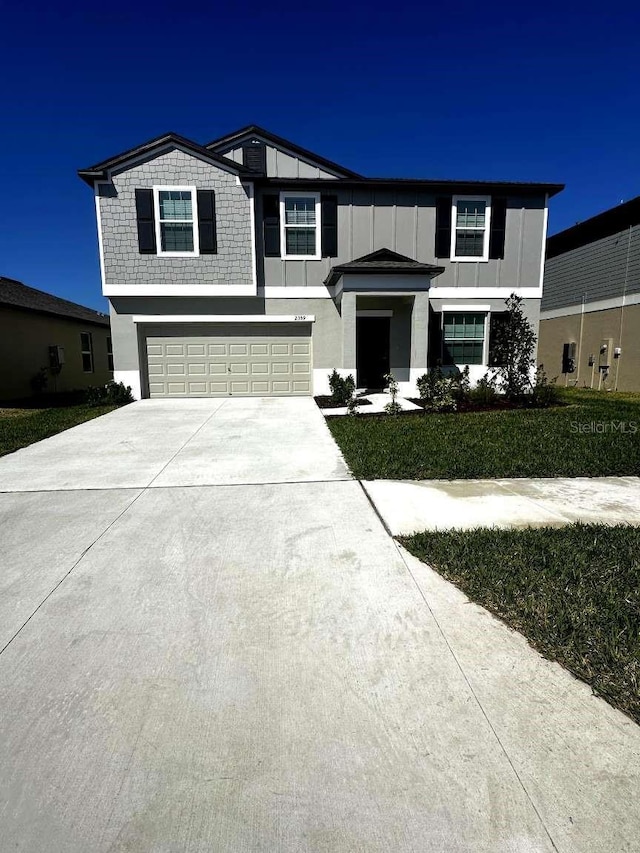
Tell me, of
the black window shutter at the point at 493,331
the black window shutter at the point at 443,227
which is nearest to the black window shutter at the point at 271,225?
the black window shutter at the point at 443,227

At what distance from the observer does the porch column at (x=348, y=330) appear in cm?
1288

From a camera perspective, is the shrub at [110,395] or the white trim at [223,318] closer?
the shrub at [110,395]

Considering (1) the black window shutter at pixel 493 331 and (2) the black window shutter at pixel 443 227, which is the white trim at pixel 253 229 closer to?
(2) the black window shutter at pixel 443 227

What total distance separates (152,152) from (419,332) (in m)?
9.09

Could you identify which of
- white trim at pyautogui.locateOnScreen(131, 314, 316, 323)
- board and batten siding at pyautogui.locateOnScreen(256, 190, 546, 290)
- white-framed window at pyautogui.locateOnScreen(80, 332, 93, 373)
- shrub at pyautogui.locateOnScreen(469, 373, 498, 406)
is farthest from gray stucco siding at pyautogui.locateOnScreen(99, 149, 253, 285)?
white-framed window at pyautogui.locateOnScreen(80, 332, 93, 373)

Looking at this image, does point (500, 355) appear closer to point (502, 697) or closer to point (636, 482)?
point (636, 482)

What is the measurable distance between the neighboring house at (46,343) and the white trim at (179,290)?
17.4ft

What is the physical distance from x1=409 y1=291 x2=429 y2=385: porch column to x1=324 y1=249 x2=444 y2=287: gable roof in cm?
68

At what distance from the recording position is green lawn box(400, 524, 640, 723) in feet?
7.47

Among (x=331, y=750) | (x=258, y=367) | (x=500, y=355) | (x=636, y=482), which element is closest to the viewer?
(x=331, y=750)

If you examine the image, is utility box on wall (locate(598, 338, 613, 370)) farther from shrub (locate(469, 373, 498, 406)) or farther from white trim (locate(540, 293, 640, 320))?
shrub (locate(469, 373, 498, 406))

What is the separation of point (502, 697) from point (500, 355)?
38.9 feet

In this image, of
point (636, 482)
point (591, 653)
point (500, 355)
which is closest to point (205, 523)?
point (591, 653)

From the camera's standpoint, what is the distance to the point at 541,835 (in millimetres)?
1529
